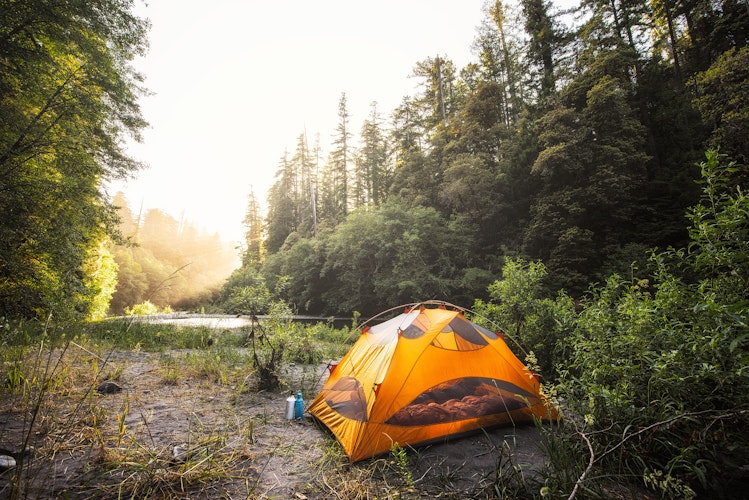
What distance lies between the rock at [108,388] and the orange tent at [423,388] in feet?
9.42

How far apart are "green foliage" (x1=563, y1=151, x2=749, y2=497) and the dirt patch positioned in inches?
34.2

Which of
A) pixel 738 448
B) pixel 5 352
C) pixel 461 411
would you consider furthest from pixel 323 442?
pixel 5 352

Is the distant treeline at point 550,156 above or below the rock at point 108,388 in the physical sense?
above

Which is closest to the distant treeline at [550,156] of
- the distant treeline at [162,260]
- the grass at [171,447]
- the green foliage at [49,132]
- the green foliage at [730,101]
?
the green foliage at [730,101]

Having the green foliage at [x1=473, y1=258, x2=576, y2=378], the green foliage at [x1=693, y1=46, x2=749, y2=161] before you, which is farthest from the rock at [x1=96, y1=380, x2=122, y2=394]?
the green foliage at [x1=693, y1=46, x2=749, y2=161]

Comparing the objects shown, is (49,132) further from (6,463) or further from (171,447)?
(171,447)

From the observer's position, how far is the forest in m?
2.31

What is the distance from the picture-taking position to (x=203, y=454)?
2754mm

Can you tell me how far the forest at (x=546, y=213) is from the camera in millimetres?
2314

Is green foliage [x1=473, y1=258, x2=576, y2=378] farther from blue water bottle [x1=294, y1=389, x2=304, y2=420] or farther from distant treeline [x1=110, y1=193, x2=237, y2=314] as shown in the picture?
distant treeline [x1=110, y1=193, x2=237, y2=314]

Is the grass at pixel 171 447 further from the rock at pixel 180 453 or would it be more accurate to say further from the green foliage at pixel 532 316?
the green foliage at pixel 532 316

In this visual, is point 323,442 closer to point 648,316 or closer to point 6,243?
point 648,316

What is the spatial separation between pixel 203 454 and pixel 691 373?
162 inches

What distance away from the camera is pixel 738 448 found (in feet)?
6.45
